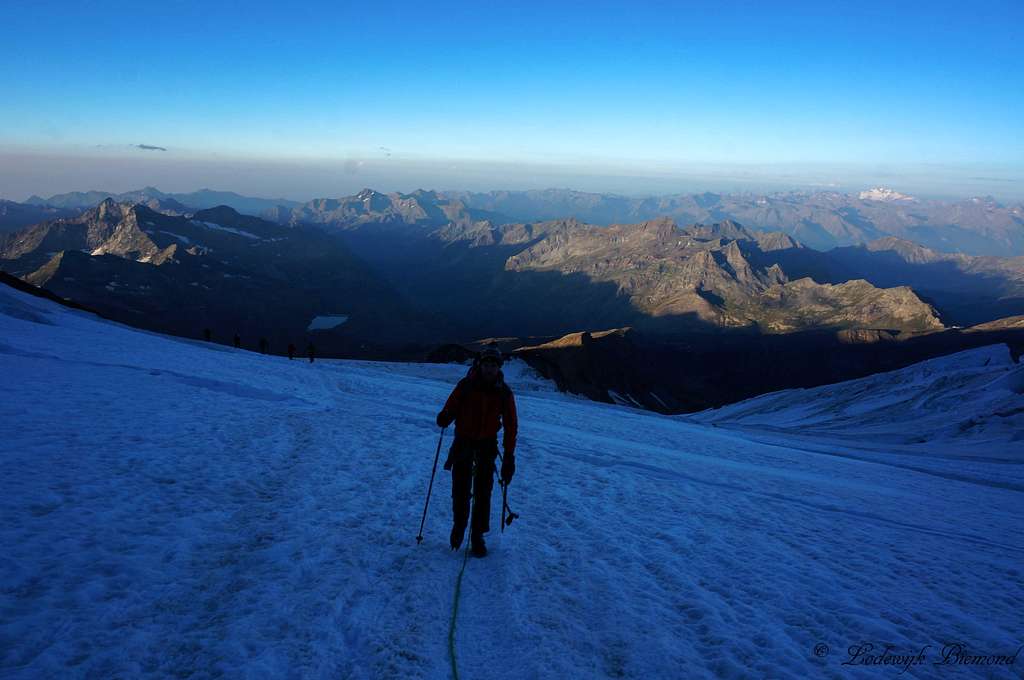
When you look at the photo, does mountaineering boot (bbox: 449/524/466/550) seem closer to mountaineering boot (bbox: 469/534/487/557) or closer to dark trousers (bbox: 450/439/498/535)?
dark trousers (bbox: 450/439/498/535)

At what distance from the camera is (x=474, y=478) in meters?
8.82

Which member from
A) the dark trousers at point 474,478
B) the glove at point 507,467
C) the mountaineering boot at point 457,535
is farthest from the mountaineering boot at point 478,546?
the glove at point 507,467

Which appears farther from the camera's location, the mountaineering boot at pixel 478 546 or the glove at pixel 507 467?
the mountaineering boot at pixel 478 546

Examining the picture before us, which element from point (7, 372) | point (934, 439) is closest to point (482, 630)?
point (7, 372)

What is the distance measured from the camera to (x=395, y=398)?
27.2 metres

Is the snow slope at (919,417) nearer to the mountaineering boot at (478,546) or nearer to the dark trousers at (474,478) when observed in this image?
the mountaineering boot at (478,546)

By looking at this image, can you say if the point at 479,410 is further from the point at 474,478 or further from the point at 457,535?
the point at 457,535

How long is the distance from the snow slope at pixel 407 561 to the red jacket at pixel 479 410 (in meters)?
2.24

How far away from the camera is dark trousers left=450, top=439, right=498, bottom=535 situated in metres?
8.52

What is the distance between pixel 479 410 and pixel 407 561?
9.21 feet

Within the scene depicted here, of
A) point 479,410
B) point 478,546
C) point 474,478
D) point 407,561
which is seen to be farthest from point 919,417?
point 407,561

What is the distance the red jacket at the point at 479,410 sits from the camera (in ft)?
27.5

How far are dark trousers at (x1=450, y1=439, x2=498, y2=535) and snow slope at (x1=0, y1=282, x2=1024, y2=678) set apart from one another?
28.2 inches

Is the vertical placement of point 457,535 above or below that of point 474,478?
below
